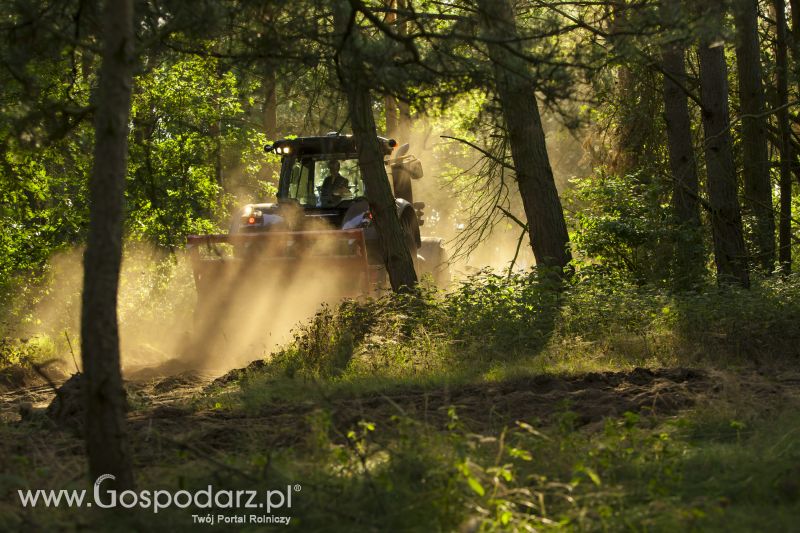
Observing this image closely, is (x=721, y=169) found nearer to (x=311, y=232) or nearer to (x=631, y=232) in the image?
(x=631, y=232)

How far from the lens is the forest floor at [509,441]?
4.65 metres

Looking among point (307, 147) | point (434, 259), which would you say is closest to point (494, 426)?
point (307, 147)

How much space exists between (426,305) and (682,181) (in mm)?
4249

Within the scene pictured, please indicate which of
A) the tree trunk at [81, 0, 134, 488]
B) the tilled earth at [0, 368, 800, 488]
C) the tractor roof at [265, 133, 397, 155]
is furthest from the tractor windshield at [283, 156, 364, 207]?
the tree trunk at [81, 0, 134, 488]

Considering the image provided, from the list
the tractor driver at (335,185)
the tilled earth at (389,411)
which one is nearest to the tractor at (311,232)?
the tractor driver at (335,185)

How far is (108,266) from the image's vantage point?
4.80 meters

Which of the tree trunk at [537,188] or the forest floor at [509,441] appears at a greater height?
the tree trunk at [537,188]

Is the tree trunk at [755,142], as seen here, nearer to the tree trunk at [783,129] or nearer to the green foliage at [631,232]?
the tree trunk at [783,129]

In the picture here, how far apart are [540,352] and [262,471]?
5428 millimetres

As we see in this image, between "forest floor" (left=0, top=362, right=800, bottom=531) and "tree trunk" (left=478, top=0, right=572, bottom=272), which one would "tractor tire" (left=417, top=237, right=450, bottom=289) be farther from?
"forest floor" (left=0, top=362, right=800, bottom=531)

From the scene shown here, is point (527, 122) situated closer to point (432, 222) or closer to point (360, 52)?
point (360, 52)

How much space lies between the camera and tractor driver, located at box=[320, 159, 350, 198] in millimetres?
14545

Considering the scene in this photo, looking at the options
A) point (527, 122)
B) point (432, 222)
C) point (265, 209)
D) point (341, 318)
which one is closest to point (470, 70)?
point (341, 318)

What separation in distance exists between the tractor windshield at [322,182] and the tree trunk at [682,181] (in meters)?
4.53
